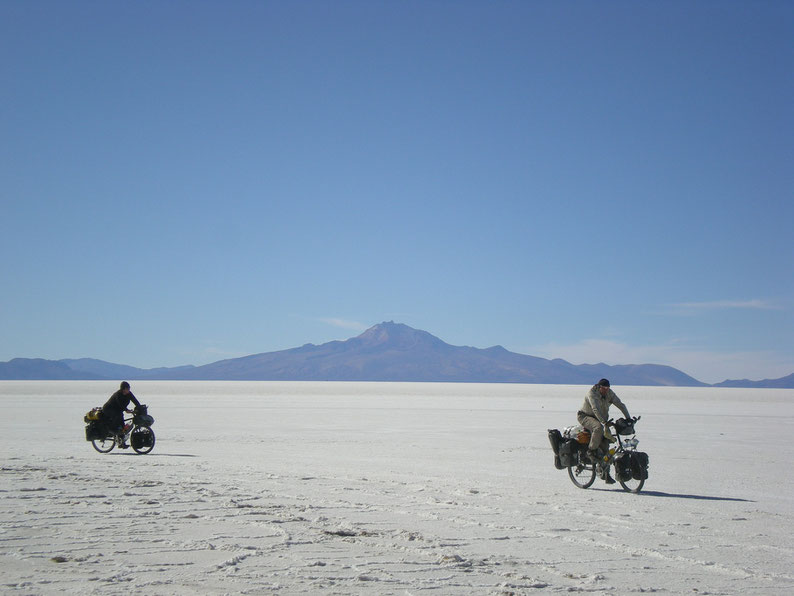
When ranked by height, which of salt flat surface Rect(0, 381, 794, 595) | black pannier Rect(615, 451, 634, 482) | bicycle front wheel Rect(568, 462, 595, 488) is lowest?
salt flat surface Rect(0, 381, 794, 595)

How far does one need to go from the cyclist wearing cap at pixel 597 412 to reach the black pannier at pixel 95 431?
38.0ft

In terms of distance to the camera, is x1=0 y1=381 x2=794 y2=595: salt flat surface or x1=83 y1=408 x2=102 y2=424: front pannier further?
Answer: x1=83 y1=408 x2=102 y2=424: front pannier

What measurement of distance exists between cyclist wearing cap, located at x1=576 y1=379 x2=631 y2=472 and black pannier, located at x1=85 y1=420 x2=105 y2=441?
38.0 ft

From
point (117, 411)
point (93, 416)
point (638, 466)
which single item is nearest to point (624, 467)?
point (638, 466)

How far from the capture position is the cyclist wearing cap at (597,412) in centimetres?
1241

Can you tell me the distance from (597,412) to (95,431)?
12.0 metres

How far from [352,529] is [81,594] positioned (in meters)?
3.56

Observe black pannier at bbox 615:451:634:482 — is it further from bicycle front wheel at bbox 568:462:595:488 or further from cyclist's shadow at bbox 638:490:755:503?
bicycle front wheel at bbox 568:462:595:488

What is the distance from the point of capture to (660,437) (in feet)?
82.7

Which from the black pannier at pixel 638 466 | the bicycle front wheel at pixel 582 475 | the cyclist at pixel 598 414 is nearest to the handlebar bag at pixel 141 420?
the bicycle front wheel at pixel 582 475

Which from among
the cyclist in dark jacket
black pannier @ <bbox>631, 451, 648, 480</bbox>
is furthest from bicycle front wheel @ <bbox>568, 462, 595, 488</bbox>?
the cyclist in dark jacket

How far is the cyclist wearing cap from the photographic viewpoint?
40.7 ft

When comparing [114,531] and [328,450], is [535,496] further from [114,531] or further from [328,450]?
[328,450]

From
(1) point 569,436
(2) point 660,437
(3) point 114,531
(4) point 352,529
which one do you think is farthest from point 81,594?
(2) point 660,437
